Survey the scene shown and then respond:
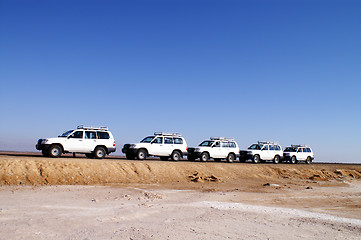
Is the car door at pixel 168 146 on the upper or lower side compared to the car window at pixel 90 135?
lower

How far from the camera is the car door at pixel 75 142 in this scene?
19438 mm

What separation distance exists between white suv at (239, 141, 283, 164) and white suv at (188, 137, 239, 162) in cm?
227

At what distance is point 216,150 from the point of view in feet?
82.6

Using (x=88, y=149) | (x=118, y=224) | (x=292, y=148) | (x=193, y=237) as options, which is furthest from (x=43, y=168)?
(x=292, y=148)

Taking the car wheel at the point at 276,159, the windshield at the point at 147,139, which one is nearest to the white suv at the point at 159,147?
the windshield at the point at 147,139

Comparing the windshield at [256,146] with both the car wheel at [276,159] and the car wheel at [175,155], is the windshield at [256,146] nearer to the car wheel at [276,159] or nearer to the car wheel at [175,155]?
the car wheel at [276,159]

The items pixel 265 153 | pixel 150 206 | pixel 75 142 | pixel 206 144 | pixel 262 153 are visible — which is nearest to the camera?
pixel 150 206

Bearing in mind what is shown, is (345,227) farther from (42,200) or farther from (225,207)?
(42,200)

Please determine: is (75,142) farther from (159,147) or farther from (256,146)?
(256,146)

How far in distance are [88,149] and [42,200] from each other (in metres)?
9.67

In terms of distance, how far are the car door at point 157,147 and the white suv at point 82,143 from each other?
281cm

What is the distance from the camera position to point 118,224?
7.91 metres

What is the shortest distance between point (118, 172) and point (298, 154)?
22.0 meters

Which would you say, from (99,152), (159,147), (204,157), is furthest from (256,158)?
(99,152)
